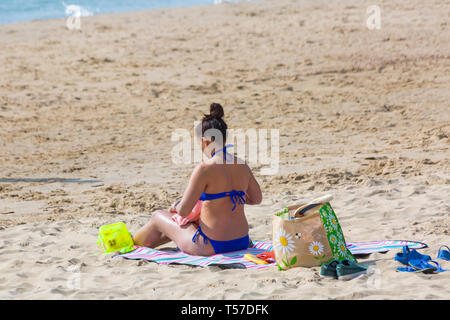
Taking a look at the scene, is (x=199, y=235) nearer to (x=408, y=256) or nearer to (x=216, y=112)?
(x=216, y=112)

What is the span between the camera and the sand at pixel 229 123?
175 inches

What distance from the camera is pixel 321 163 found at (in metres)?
8.07

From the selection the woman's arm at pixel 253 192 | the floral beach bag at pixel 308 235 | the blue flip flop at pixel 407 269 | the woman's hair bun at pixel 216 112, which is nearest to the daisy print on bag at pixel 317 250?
the floral beach bag at pixel 308 235

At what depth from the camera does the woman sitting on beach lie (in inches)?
177

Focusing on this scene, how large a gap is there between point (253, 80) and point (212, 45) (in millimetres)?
1657

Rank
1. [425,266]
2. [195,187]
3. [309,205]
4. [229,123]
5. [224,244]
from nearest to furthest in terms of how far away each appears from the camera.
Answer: [425,266] < [309,205] < [195,187] < [224,244] < [229,123]

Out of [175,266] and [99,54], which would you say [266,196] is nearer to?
[175,266]

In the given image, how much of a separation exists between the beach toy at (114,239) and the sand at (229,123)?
0.43ft

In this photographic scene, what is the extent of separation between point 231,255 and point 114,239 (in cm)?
95

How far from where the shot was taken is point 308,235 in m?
4.21

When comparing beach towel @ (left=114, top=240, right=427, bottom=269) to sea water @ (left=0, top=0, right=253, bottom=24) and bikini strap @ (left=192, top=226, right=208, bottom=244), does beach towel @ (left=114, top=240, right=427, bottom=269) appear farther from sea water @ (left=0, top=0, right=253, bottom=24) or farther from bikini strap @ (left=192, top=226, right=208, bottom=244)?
sea water @ (left=0, top=0, right=253, bottom=24)

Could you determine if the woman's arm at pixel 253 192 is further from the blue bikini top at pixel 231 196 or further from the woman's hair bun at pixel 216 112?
the woman's hair bun at pixel 216 112
